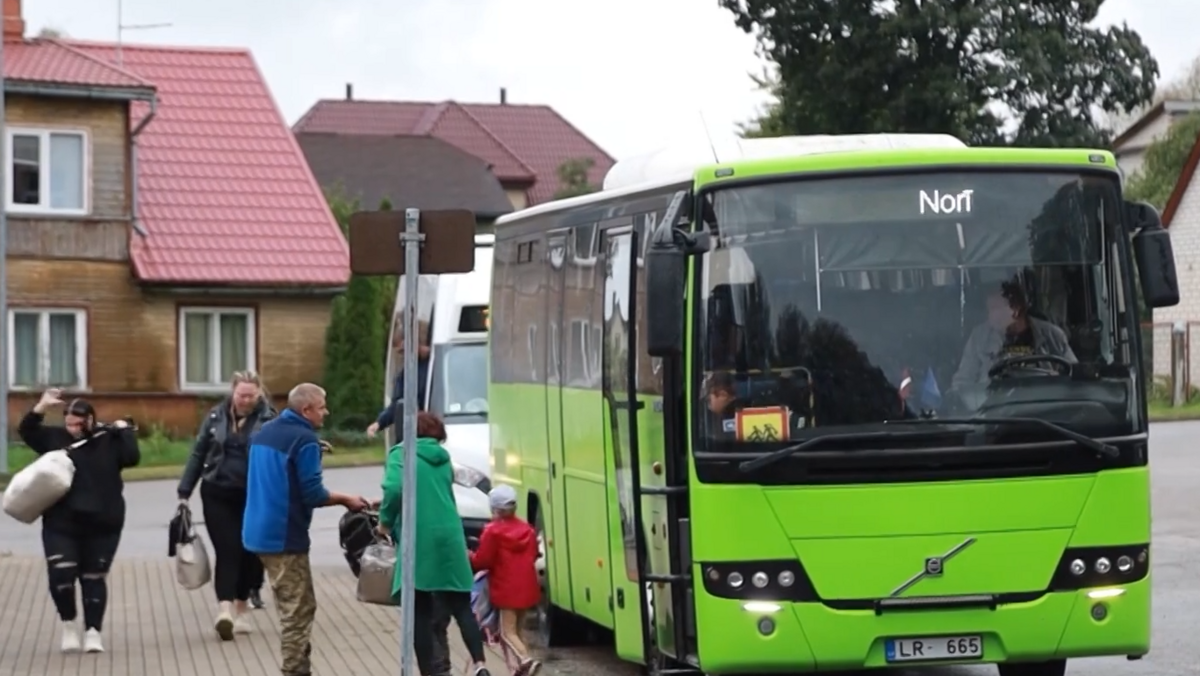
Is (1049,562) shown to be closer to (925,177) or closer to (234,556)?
(925,177)

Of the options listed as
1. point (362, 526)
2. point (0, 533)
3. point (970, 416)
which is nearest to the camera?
point (970, 416)

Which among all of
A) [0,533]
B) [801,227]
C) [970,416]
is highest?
[801,227]

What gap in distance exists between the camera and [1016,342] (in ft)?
35.2

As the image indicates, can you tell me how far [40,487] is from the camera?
47.2ft

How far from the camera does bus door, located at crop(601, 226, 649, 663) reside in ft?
39.0

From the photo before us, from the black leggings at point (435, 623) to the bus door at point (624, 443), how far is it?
34.0 inches

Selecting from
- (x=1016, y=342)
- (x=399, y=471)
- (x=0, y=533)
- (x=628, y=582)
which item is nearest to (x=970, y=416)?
(x=1016, y=342)

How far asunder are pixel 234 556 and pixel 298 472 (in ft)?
10.2

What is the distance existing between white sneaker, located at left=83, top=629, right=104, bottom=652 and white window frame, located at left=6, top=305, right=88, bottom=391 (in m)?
25.0

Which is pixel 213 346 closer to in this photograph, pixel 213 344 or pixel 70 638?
pixel 213 344

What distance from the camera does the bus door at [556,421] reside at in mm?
14055

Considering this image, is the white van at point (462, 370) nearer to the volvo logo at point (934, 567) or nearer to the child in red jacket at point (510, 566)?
the child in red jacket at point (510, 566)

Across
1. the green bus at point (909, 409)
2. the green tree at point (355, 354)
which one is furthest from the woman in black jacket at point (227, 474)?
the green tree at point (355, 354)

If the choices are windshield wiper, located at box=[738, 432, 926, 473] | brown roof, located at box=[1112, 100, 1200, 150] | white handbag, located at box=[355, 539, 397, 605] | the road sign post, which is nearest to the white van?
white handbag, located at box=[355, 539, 397, 605]
